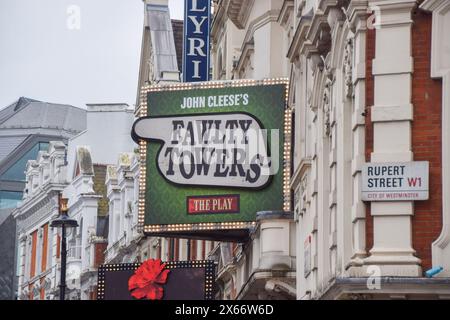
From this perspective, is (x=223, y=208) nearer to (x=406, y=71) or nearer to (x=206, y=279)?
(x=206, y=279)

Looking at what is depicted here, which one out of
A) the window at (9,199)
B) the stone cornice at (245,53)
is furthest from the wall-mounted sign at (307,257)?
the window at (9,199)

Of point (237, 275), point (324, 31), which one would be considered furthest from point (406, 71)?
point (237, 275)

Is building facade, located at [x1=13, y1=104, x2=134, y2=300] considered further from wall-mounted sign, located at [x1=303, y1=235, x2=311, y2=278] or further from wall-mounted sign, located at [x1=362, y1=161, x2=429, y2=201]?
wall-mounted sign, located at [x1=362, y1=161, x2=429, y2=201]

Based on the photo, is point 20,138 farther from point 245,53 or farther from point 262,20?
point 262,20

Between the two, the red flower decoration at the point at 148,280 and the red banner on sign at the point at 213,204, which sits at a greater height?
the red banner on sign at the point at 213,204

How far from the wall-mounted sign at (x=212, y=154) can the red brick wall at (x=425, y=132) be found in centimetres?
1321

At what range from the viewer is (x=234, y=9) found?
4425 centimetres

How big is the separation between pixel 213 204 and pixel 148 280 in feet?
29.1

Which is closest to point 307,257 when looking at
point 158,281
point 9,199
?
point 158,281

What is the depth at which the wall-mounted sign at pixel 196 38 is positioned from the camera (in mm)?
49688

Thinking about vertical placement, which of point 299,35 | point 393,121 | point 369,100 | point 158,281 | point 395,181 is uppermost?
point 299,35

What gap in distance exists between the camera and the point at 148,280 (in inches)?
1882

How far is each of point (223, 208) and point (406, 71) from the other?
15105 mm

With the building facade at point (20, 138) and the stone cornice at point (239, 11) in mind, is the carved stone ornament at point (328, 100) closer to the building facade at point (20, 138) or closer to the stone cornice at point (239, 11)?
the stone cornice at point (239, 11)
